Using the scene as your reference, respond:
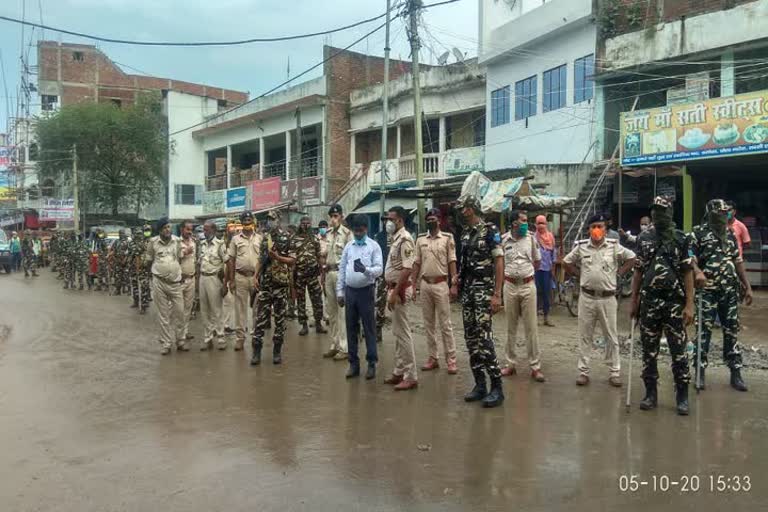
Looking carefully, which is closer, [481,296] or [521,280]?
[481,296]

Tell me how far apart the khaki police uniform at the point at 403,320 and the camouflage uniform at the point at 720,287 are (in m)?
2.86

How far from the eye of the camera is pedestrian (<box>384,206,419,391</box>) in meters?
6.52

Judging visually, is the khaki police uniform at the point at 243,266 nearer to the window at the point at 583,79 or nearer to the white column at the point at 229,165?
the window at the point at 583,79

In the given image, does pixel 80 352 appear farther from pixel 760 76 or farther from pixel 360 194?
pixel 360 194

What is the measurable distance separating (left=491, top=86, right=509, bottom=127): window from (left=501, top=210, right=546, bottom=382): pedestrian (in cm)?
1613

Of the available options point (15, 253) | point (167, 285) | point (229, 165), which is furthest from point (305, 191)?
point (167, 285)

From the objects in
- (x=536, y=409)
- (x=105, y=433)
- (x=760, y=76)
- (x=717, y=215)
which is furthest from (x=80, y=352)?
(x=760, y=76)

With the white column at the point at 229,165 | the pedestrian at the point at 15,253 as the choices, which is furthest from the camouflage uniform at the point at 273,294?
the white column at the point at 229,165

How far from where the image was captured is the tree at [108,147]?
38750mm

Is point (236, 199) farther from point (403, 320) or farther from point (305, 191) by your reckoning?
point (403, 320)

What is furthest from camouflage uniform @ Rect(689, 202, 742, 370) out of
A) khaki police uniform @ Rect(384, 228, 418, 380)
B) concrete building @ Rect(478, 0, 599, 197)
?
concrete building @ Rect(478, 0, 599, 197)

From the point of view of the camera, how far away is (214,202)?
3641 centimetres

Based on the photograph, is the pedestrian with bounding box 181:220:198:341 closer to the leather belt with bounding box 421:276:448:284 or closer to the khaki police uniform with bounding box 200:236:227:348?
the khaki police uniform with bounding box 200:236:227:348

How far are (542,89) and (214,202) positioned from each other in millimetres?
21380
